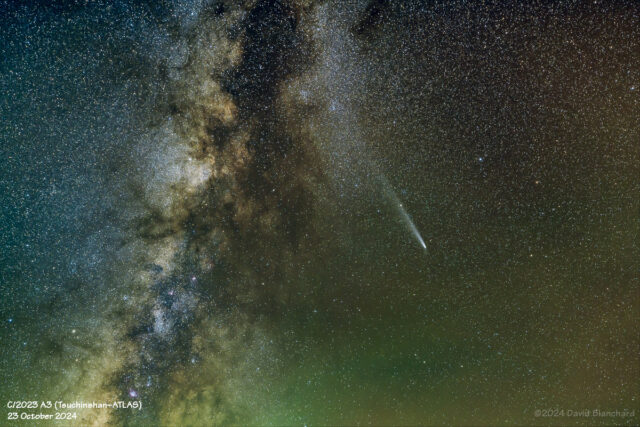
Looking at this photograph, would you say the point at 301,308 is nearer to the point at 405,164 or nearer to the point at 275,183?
the point at 275,183

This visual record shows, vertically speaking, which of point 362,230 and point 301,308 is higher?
point 362,230

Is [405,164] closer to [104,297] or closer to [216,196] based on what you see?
[216,196]

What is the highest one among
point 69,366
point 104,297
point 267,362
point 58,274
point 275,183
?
point 275,183

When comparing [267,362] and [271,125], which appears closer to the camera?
[271,125]

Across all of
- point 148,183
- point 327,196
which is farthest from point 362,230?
point 148,183

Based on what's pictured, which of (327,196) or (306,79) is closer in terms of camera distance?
(306,79)

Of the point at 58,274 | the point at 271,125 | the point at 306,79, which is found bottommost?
the point at 58,274

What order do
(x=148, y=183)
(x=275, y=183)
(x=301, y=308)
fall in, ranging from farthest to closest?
(x=301, y=308) < (x=275, y=183) < (x=148, y=183)

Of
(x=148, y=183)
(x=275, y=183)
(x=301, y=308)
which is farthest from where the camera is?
(x=301, y=308)

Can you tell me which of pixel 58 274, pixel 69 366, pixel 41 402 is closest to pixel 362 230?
pixel 58 274
